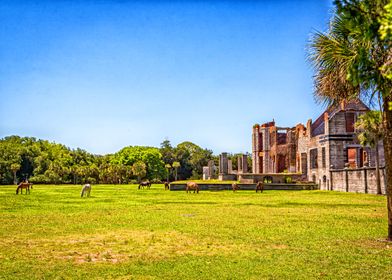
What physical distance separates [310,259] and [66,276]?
15.4 ft

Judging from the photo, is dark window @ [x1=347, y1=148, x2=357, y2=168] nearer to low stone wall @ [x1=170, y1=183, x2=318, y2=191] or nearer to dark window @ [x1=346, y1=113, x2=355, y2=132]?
dark window @ [x1=346, y1=113, x2=355, y2=132]

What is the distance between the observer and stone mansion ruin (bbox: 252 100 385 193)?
44.4 meters

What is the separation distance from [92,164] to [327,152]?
5886cm

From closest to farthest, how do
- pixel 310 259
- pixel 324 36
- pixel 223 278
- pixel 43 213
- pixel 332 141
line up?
pixel 223 278
pixel 310 259
pixel 324 36
pixel 43 213
pixel 332 141

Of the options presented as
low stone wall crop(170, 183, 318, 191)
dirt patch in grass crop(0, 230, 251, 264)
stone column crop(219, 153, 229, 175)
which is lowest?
dirt patch in grass crop(0, 230, 251, 264)

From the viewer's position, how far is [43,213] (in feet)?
67.9

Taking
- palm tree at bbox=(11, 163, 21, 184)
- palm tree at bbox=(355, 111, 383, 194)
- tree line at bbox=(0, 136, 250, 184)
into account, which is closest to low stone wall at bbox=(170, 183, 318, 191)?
palm tree at bbox=(355, 111, 383, 194)

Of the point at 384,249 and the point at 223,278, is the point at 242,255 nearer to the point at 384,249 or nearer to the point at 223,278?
the point at 223,278

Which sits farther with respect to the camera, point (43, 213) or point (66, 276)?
point (43, 213)

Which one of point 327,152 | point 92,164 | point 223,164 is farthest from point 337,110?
point 92,164

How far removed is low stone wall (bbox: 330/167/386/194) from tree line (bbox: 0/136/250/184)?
4547cm

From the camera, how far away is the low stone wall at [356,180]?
128ft

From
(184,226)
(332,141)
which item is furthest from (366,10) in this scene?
(332,141)

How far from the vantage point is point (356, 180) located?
42.3 m
